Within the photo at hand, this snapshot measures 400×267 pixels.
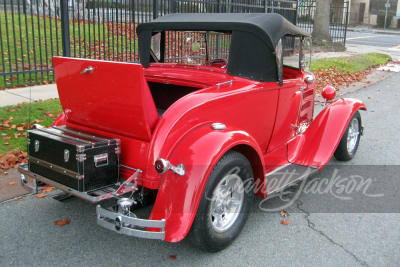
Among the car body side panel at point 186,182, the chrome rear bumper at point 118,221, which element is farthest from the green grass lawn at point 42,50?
the car body side panel at point 186,182

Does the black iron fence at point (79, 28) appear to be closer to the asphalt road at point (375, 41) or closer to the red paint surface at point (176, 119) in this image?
the red paint surface at point (176, 119)

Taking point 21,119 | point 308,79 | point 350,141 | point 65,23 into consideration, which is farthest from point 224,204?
point 65,23

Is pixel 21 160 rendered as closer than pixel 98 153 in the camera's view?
No

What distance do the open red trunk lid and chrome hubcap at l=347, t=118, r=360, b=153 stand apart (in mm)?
3250

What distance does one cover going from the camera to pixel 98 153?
116 inches

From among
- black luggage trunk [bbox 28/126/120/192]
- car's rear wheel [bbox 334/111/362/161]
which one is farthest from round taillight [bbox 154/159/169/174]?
car's rear wheel [bbox 334/111/362/161]

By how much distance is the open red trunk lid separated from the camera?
2.94 m

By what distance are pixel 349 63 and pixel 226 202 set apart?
1220 centimetres

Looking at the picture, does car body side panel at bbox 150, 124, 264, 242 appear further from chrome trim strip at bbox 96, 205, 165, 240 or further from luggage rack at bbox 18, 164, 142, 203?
luggage rack at bbox 18, 164, 142, 203

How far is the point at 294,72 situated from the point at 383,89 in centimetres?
710

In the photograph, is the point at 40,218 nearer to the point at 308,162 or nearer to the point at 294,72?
the point at 308,162

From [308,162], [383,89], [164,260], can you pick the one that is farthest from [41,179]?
[383,89]

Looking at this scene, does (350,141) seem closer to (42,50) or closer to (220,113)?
(220,113)

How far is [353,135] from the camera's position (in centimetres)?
538
